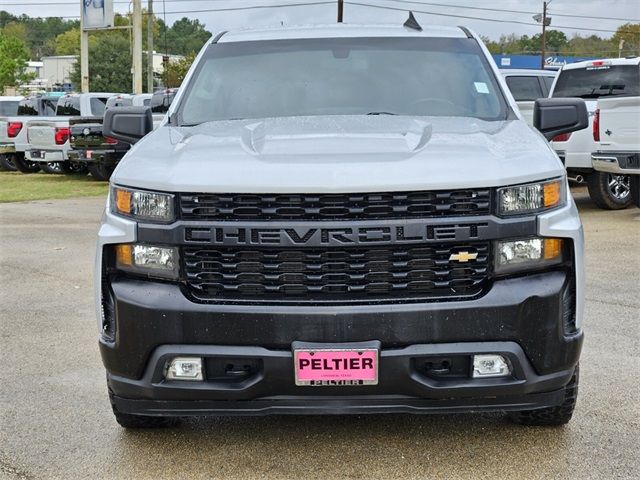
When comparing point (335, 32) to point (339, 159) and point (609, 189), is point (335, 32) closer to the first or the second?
point (339, 159)

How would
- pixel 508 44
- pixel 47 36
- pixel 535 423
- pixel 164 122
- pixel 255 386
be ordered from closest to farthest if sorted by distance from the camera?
pixel 255 386, pixel 535 423, pixel 164 122, pixel 508 44, pixel 47 36

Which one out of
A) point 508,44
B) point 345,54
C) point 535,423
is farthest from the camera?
point 508,44

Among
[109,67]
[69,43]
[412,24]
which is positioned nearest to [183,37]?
[69,43]

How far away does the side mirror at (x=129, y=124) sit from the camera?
4887 millimetres

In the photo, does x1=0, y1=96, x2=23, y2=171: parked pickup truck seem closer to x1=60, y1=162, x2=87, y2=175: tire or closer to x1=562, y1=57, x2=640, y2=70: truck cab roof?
x1=60, y1=162, x2=87, y2=175: tire

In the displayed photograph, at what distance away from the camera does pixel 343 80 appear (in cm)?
498

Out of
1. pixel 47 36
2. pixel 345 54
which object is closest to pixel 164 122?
pixel 345 54

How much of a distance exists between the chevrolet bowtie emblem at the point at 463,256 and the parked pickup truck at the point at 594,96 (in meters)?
9.23

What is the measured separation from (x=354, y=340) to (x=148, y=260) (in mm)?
863

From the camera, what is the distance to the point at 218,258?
3.52m

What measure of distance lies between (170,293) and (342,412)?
814 mm

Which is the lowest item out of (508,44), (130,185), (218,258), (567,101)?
(218,258)

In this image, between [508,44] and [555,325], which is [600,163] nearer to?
[555,325]

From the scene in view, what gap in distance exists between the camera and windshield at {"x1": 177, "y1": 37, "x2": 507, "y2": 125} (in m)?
4.77
